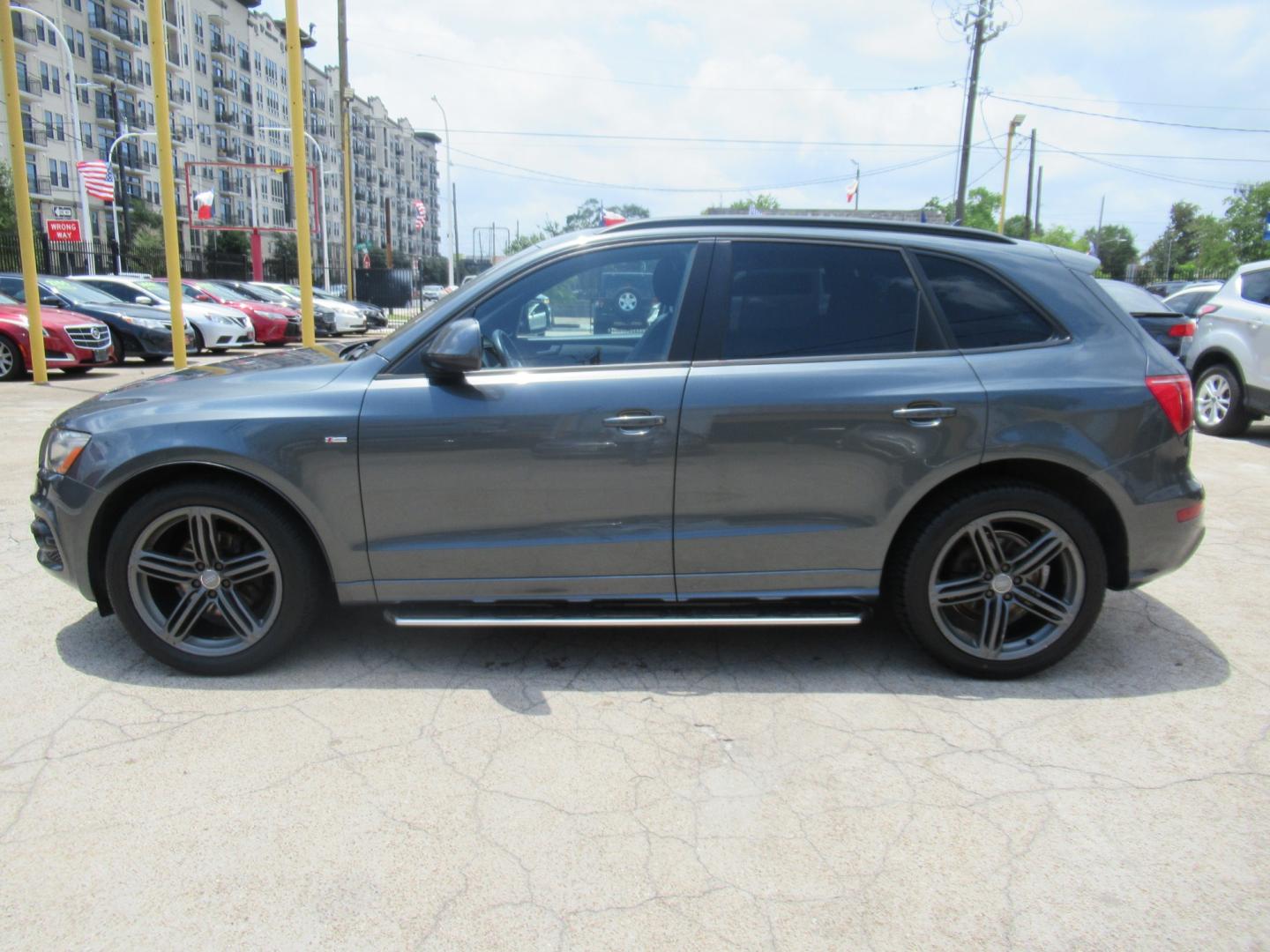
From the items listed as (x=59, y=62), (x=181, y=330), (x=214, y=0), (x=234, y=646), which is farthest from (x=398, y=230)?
(x=234, y=646)

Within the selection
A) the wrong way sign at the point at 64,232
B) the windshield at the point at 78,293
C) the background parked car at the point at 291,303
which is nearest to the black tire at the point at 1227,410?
the windshield at the point at 78,293

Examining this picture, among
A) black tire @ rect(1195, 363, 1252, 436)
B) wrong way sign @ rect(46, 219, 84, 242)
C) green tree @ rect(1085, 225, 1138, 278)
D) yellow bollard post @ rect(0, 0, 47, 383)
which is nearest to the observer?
black tire @ rect(1195, 363, 1252, 436)

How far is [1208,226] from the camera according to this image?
71062mm

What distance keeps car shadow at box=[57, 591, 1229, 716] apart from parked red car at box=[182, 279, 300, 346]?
56.8 ft

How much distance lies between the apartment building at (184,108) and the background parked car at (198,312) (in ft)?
58.3

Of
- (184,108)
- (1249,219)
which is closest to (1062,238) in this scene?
(1249,219)

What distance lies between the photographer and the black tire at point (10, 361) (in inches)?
505

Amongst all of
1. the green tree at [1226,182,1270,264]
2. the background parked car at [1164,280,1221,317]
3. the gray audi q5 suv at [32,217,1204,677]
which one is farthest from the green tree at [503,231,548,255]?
the green tree at [1226,182,1270,264]

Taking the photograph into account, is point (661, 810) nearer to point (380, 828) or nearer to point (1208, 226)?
point (380, 828)

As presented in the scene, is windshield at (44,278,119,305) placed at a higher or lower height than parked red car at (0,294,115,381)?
higher

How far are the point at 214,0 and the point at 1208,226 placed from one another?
8304 centimetres

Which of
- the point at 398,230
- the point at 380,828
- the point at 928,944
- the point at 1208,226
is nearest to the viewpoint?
the point at 928,944

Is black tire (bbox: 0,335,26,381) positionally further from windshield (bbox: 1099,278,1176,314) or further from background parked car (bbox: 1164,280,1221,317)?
background parked car (bbox: 1164,280,1221,317)

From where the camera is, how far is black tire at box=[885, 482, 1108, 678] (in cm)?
333
